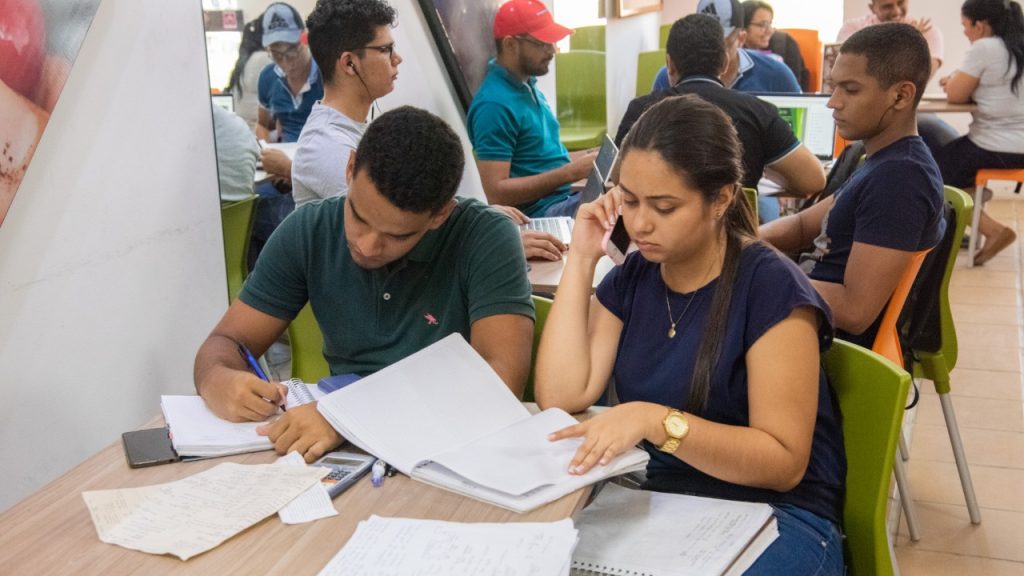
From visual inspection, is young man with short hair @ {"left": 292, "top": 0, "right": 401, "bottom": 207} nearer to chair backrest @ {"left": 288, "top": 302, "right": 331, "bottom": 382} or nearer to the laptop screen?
chair backrest @ {"left": 288, "top": 302, "right": 331, "bottom": 382}

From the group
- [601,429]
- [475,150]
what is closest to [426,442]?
[601,429]

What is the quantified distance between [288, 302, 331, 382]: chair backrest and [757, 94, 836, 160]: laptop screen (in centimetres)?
232

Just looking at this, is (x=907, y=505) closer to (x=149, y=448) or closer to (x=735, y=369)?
(x=735, y=369)

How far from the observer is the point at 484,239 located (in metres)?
1.85

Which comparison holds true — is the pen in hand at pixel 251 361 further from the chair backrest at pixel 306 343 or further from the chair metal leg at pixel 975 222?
the chair metal leg at pixel 975 222

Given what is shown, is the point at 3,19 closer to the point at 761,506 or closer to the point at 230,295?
the point at 230,295

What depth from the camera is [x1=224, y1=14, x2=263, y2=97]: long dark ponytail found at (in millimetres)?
2650

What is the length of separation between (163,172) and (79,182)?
295 mm

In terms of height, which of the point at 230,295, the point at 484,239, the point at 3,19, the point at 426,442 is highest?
the point at 3,19

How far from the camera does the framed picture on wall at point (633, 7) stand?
6551mm

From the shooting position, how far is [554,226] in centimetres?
306

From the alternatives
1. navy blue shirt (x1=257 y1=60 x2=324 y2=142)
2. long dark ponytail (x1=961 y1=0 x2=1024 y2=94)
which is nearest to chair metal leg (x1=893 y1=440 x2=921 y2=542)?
navy blue shirt (x1=257 y1=60 x2=324 y2=142)

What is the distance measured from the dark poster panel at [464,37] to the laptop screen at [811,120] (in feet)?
4.03

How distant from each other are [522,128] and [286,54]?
40.7 inches
